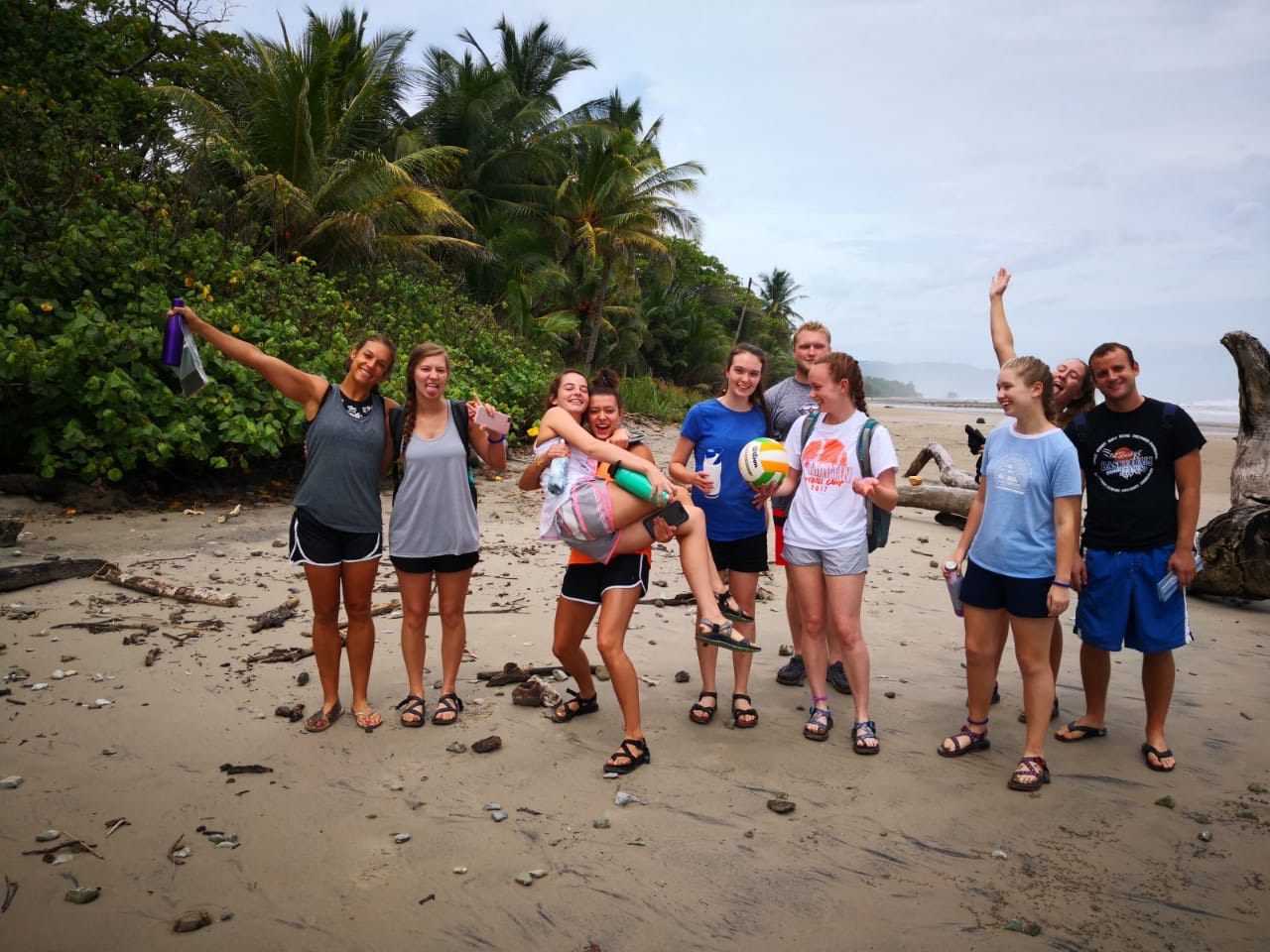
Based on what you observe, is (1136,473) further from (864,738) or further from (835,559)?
(864,738)

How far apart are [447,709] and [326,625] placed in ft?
2.45

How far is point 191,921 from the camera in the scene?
2.79 meters

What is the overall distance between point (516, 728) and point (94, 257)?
7432 mm

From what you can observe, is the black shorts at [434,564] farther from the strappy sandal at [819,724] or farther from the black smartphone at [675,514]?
the strappy sandal at [819,724]

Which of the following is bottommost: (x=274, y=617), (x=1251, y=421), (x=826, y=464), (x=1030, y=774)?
(x=1030, y=774)

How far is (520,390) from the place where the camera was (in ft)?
48.6

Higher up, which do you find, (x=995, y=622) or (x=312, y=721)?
(x=995, y=622)

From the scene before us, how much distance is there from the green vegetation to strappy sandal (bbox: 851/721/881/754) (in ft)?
23.0

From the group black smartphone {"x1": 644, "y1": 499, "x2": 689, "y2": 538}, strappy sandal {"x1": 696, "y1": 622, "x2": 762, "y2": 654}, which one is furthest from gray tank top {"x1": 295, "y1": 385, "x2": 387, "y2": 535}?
strappy sandal {"x1": 696, "y1": 622, "x2": 762, "y2": 654}

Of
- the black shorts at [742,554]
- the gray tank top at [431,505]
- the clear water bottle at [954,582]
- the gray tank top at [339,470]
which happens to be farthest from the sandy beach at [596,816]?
the gray tank top at [339,470]

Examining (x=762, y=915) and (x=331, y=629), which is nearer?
(x=762, y=915)

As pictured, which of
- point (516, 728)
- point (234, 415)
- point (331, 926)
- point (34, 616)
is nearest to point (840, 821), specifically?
point (516, 728)

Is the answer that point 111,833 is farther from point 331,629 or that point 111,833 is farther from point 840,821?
point 840,821

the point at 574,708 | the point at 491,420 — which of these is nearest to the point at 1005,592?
the point at 574,708
